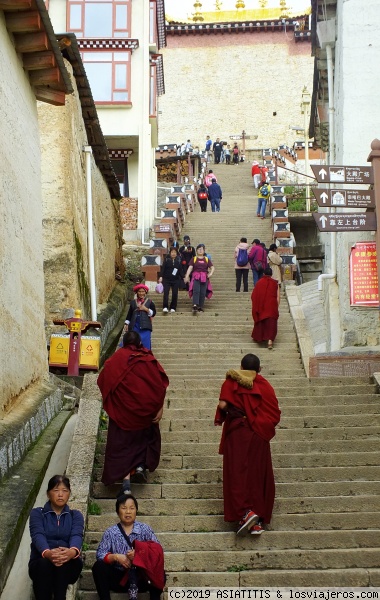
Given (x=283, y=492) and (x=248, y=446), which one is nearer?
(x=248, y=446)

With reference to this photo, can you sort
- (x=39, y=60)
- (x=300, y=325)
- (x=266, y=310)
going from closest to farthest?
1. (x=39, y=60)
2. (x=266, y=310)
3. (x=300, y=325)

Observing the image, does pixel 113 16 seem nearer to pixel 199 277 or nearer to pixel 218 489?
pixel 199 277

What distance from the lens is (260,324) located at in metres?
14.1

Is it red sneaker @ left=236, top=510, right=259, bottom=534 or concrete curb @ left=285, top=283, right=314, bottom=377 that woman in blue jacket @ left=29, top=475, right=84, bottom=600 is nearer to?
red sneaker @ left=236, top=510, right=259, bottom=534

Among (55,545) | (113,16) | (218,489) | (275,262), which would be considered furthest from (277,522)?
(113,16)

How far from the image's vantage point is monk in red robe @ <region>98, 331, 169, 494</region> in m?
8.07

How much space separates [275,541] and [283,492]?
85 cm

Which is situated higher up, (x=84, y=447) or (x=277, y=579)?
(x=84, y=447)

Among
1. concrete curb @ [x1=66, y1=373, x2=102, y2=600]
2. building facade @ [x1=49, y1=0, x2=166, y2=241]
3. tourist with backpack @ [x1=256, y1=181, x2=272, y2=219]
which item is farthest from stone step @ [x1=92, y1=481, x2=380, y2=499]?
building facade @ [x1=49, y1=0, x2=166, y2=241]

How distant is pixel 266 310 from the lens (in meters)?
13.9

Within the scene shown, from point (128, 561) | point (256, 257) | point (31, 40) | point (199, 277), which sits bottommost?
point (128, 561)

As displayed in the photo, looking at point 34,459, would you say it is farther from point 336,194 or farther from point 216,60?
point 216,60

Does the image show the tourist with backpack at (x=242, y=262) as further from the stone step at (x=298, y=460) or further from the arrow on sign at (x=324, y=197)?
the stone step at (x=298, y=460)

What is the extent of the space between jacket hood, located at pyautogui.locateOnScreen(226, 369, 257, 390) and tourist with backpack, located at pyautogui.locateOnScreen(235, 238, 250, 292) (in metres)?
9.77
